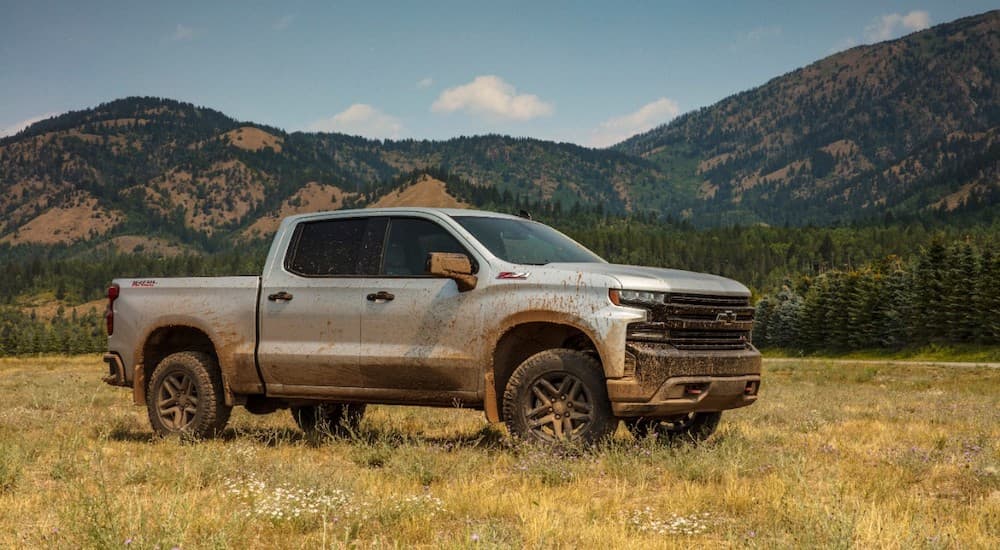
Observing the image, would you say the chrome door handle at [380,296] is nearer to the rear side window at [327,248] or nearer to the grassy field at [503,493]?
the rear side window at [327,248]

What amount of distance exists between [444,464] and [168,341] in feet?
15.4

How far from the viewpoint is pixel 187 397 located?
9367 mm

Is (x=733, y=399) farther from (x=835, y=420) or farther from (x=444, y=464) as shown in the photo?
(x=835, y=420)

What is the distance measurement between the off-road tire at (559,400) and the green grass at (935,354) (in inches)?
2792

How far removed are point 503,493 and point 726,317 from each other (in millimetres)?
2975

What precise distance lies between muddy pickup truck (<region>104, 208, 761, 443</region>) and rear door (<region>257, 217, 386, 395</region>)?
0.01m

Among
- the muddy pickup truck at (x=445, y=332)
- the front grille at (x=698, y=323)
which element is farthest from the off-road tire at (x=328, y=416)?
the front grille at (x=698, y=323)

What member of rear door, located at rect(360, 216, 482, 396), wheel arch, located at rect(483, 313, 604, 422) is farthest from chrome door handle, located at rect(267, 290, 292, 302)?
wheel arch, located at rect(483, 313, 604, 422)

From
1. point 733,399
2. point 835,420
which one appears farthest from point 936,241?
point 733,399

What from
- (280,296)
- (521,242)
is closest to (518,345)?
(521,242)

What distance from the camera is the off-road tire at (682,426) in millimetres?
8453

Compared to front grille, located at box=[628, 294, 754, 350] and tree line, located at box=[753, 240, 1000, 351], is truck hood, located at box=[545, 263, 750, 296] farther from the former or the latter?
tree line, located at box=[753, 240, 1000, 351]

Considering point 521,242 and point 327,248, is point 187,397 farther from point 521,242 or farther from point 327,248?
point 521,242

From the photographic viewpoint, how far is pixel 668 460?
6.68 m
